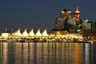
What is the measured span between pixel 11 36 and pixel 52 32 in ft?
63.2

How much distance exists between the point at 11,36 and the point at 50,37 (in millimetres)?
14225

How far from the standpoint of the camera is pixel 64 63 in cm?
4112

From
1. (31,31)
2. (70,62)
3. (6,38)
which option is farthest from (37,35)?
(70,62)

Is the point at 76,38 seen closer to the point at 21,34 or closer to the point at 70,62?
the point at 21,34

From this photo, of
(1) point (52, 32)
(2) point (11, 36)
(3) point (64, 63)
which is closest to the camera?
(3) point (64, 63)

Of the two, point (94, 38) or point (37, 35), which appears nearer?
point (94, 38)

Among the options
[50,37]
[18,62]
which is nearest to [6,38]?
[50,37]

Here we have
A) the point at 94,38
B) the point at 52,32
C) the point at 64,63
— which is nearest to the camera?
the point at 64,63

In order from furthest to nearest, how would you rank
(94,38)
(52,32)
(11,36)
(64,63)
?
(52,32) < (11,36) < (94,38) < (64,63)

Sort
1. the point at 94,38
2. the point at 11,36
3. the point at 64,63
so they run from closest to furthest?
the point at 64,63
the point at 94,38
the point at 11,36

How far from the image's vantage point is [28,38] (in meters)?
172

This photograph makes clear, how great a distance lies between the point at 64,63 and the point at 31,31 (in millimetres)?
143986

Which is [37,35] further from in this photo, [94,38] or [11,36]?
[94,38]

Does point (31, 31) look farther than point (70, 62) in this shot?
Yes
